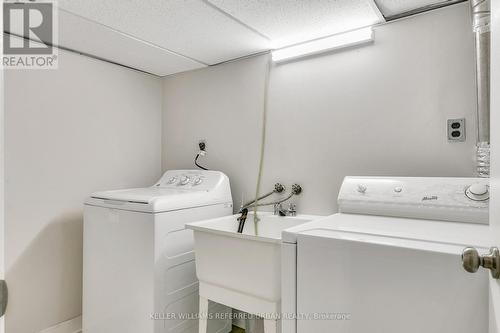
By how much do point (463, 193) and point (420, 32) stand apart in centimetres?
92

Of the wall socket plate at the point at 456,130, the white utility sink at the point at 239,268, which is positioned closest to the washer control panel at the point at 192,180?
the white utility sink at the point at 239,268

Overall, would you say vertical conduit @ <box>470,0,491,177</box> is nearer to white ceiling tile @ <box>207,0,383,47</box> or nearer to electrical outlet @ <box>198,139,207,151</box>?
white ceiling tile @ <box>207,0,383,47</box>

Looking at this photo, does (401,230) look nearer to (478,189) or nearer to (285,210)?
(478,189)

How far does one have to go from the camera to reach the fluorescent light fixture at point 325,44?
1.74 metres

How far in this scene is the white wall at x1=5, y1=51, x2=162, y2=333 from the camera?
6.09 feet

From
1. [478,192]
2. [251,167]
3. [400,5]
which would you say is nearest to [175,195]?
[251,167]

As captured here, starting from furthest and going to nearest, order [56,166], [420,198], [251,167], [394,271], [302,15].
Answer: [251,167] < [56,166] < [302,15] < [420,198] < [394,271]

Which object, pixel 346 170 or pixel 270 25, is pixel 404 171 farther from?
pixel 270 25

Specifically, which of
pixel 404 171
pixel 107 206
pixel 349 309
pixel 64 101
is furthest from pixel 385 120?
pixel 64 101

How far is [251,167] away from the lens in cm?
223

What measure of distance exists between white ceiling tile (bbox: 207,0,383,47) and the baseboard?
91.1 inches

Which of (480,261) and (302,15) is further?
(302,15)

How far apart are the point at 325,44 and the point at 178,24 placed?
0.92m

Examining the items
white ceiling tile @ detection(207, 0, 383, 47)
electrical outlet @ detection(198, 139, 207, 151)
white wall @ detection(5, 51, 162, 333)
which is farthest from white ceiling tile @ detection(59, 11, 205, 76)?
white ceiling tile @ detection(207, 0, 383, 47)
